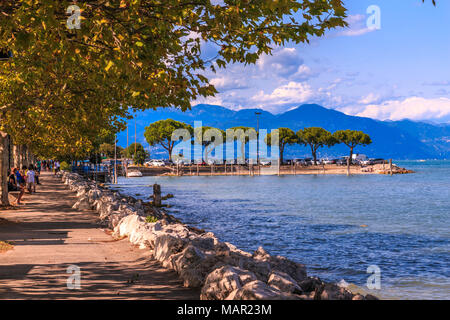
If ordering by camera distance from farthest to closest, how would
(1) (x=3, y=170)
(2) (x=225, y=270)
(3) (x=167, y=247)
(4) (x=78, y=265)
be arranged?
(1) (x=3, y=170) → (4) (x=78, y=265) → (3) (x=167, y=247) → (2) (x=225, y=270)

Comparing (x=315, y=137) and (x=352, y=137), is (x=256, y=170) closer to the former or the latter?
(x=315, y=137)

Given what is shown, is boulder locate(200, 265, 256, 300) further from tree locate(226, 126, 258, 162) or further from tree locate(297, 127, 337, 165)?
tree locate(297, 127, 337, 165)

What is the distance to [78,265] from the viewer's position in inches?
418

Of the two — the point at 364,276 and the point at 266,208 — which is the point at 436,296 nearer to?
the point at 364,276

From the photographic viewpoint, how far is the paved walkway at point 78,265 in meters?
8.20

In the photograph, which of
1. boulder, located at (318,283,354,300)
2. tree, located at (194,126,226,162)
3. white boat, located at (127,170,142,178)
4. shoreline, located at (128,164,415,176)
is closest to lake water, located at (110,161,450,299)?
boulder, located at (318,283,354,300)

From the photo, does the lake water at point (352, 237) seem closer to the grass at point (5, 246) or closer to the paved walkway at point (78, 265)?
the paved walkway at point (78, 265)

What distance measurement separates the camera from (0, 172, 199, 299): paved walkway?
26.9ft

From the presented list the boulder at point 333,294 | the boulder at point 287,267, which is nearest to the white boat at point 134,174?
the boulder at point 287,267

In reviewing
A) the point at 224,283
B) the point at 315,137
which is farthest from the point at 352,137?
the point at 224,283

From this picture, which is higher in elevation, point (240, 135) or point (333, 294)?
point (240, 135)

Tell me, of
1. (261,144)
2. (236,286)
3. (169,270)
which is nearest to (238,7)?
(236,286)

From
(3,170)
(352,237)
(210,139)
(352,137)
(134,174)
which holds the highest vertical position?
(352,137)

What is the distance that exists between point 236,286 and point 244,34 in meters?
5.06
